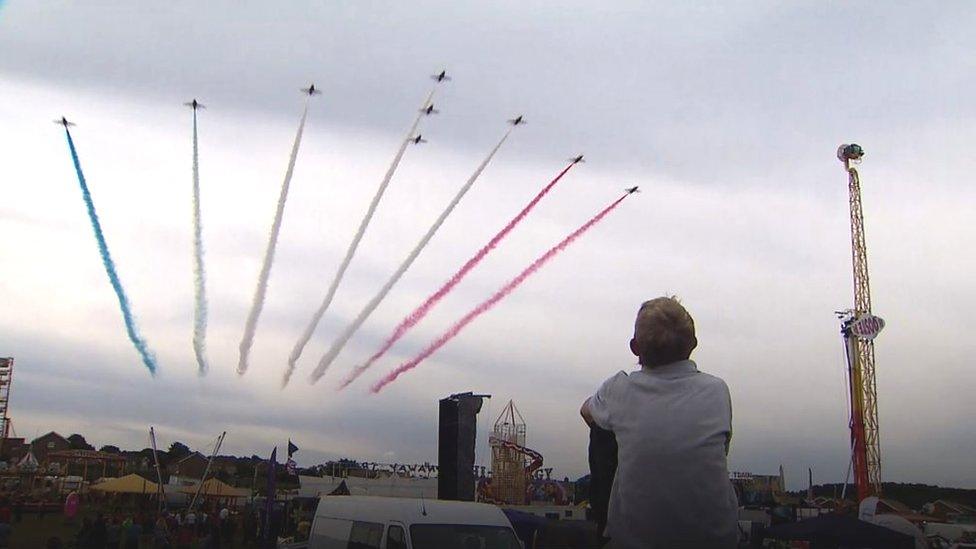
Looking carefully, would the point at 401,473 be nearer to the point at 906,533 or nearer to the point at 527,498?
the point at 527,498

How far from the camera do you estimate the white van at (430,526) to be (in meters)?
11.2

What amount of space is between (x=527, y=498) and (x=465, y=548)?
38546 mm

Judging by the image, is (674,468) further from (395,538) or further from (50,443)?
(50,443)

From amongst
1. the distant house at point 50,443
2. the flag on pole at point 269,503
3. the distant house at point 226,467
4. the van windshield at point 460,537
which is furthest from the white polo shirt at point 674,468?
the distant house at point 50,443

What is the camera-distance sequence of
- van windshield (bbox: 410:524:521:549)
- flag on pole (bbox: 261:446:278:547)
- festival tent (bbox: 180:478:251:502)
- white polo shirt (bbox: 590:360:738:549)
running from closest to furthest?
white polo shirt (bbox: 590:360:738:549)
van windshield (bbox: 410:524:521:549)
flag on pole (bbox: 261:446:278:547)
festival tent (bbox: 180:478:251:502)

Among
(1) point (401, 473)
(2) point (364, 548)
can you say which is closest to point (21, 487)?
(1) point (401, 473)

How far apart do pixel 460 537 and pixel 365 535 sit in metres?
1.78

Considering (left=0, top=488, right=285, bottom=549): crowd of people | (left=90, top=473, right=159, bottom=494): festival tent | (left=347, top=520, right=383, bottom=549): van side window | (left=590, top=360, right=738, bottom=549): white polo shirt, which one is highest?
(left=590, top=360, right=738, bottom=549): white polo shirt

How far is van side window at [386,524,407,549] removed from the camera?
11145 mm

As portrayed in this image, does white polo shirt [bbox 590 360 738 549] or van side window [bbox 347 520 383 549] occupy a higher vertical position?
white polo shirt [bbox 590 360 738 549]

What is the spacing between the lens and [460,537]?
1138cm

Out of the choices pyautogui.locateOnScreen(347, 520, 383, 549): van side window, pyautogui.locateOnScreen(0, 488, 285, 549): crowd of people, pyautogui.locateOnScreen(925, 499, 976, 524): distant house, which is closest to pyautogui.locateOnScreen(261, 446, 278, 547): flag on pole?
pyautogui.locateOnScreen(0, 488, 285, 549): crowd of people

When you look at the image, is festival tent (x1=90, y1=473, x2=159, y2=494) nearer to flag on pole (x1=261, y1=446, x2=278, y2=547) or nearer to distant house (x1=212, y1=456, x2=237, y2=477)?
flag on pole (x1=261, y1=446, x2=278, y2=547)

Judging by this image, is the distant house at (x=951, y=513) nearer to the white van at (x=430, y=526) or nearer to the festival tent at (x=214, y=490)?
the festival tent at (x=214, y=490)
